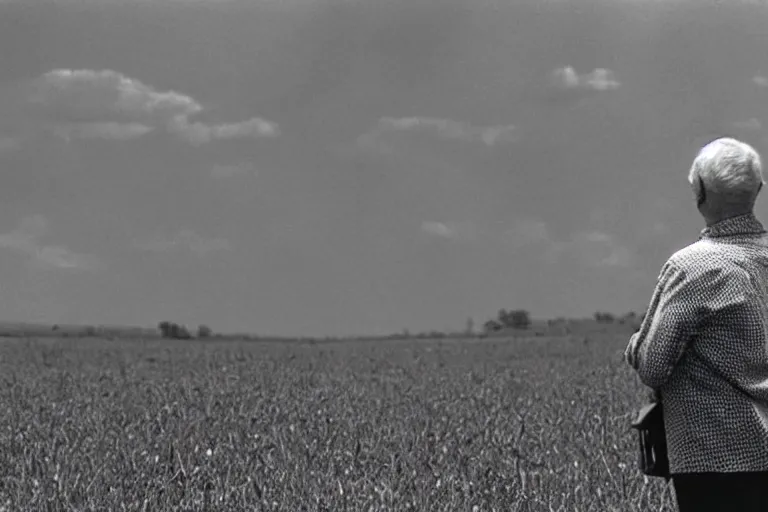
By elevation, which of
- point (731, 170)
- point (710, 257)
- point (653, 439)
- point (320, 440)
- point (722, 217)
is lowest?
point (320, 440)

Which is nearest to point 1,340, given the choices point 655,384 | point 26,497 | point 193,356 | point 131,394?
point 193,356

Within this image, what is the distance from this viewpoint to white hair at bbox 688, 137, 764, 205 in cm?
391

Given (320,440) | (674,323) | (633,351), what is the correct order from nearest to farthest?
(674,323), (633,351), (320,440)

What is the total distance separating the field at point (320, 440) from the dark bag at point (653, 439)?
1.26 metres

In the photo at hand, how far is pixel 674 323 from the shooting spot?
3.83m

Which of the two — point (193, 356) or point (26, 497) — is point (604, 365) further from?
point (26, 497)

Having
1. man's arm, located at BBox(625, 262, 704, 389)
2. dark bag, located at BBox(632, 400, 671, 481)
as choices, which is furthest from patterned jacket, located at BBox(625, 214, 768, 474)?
dark bag, located at BBox(632, 400, 671, 481)

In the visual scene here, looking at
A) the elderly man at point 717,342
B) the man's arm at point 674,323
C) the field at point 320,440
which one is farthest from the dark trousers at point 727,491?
the field at point 320,440

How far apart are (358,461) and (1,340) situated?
16149 mm

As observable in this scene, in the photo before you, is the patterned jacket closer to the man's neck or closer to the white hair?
the man's neck

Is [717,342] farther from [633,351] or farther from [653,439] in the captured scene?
[653,439]

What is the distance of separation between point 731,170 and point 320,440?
14.0 ft

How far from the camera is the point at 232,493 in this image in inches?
219

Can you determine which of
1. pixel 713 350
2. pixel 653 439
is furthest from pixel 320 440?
pixel 713 350
